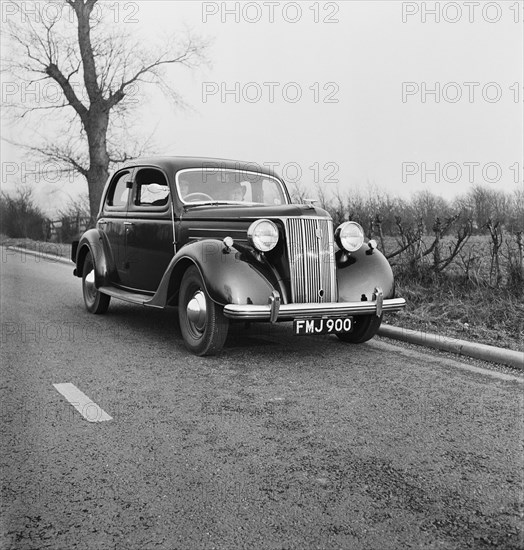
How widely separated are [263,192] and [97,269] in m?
2.29

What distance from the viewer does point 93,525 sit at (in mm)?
2611

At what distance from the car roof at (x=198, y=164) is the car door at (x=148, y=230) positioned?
0.30 feet

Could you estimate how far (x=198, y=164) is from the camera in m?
6.99

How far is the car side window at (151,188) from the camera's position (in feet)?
22.7

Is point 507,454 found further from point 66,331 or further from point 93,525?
point 66,331

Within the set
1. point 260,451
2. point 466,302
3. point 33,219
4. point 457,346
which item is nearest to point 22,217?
point 33,219

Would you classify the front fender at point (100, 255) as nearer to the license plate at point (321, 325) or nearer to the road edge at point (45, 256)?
the license plate at point (321, 325)

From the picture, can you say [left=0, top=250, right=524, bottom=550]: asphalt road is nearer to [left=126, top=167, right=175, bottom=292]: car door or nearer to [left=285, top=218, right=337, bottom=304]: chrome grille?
[left=285, top=218, right=337, bottom=304]: chrome grille

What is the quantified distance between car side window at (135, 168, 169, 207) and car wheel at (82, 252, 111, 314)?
1.22 metres

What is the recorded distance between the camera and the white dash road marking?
399cm

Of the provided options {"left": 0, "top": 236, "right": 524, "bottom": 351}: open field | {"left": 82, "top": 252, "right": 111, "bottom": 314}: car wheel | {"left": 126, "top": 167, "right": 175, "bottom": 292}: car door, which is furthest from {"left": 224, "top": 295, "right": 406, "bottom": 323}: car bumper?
{"left": 82, "top": 252, "right": 111, "bottom": 314}: car wheel

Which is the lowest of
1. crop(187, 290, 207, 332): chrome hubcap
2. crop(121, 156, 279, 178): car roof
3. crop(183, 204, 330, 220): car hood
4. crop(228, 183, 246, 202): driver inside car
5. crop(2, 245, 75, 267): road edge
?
crop(187, 290, 207, 332): chrome hubcap

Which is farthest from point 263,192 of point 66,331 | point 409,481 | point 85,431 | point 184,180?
point 409,481

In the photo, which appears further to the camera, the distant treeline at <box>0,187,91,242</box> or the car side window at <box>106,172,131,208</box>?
the distant treeline at <box>0,187,91,242</box>
